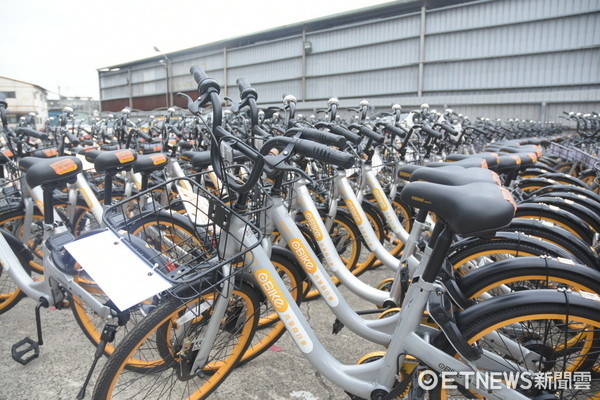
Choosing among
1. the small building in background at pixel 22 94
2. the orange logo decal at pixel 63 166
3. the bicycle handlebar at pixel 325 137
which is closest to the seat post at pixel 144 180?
the orange logo decal at pixel 63 166

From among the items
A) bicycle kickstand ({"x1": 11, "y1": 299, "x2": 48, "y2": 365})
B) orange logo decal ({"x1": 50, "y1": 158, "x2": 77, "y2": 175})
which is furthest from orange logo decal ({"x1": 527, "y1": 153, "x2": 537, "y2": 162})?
bicycle kickstand ({"x1": 11, "y1": 299, "x2": 48, "y2": 365})

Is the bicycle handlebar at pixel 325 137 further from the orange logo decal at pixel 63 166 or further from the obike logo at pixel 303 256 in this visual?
the orange logo decal at pixel 63 166

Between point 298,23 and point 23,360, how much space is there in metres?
19.7

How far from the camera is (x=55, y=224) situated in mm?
2107

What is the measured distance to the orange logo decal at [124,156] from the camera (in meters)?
2.43

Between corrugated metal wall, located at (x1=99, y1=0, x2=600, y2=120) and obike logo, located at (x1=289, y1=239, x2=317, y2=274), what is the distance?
1327cm

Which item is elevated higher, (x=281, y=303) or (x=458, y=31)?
(x=458, y=31)

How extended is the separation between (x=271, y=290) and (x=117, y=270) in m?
0.58

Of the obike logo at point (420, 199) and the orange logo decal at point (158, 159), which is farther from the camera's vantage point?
the orange logo decal at point (158, 159)

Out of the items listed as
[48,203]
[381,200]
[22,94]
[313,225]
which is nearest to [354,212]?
[381,200]

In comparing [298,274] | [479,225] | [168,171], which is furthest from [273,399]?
[168,171]

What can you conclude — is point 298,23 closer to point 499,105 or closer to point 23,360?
point 499,105

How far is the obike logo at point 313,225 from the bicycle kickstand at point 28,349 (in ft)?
5.05

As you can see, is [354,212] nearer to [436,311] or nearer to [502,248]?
[502,248]
